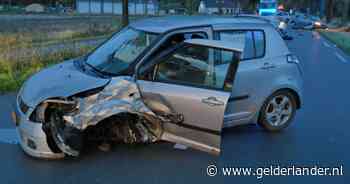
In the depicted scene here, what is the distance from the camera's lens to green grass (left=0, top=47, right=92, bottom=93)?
23.7 ft

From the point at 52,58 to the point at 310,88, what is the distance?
23.2 ft

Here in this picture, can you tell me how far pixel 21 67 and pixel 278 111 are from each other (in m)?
6.84

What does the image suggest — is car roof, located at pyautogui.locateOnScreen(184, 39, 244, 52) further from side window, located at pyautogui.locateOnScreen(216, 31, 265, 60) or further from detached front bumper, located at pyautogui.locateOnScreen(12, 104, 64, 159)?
detached front bumper, located at pyautogui.locateOnScreen(12, 104, 64, 159)

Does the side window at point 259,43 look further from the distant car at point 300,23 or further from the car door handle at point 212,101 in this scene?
the distant car at point 300,23

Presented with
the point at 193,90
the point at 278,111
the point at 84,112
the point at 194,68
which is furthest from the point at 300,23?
the point at 84,112

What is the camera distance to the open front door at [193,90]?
3.75 metres

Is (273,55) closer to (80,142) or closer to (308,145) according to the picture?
(308,145)

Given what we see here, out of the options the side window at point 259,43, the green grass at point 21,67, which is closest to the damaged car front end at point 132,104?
the side window at point 259,43

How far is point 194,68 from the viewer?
3.91m

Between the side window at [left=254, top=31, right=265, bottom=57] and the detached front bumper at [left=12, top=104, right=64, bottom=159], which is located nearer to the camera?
the detached front bumper at [left=12, top=104, right=64, bottom=159]

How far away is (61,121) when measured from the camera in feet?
12.3

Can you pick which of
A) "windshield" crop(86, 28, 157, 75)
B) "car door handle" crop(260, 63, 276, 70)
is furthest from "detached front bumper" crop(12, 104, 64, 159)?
"car door handle" crop(260, 63, 276, 70)
